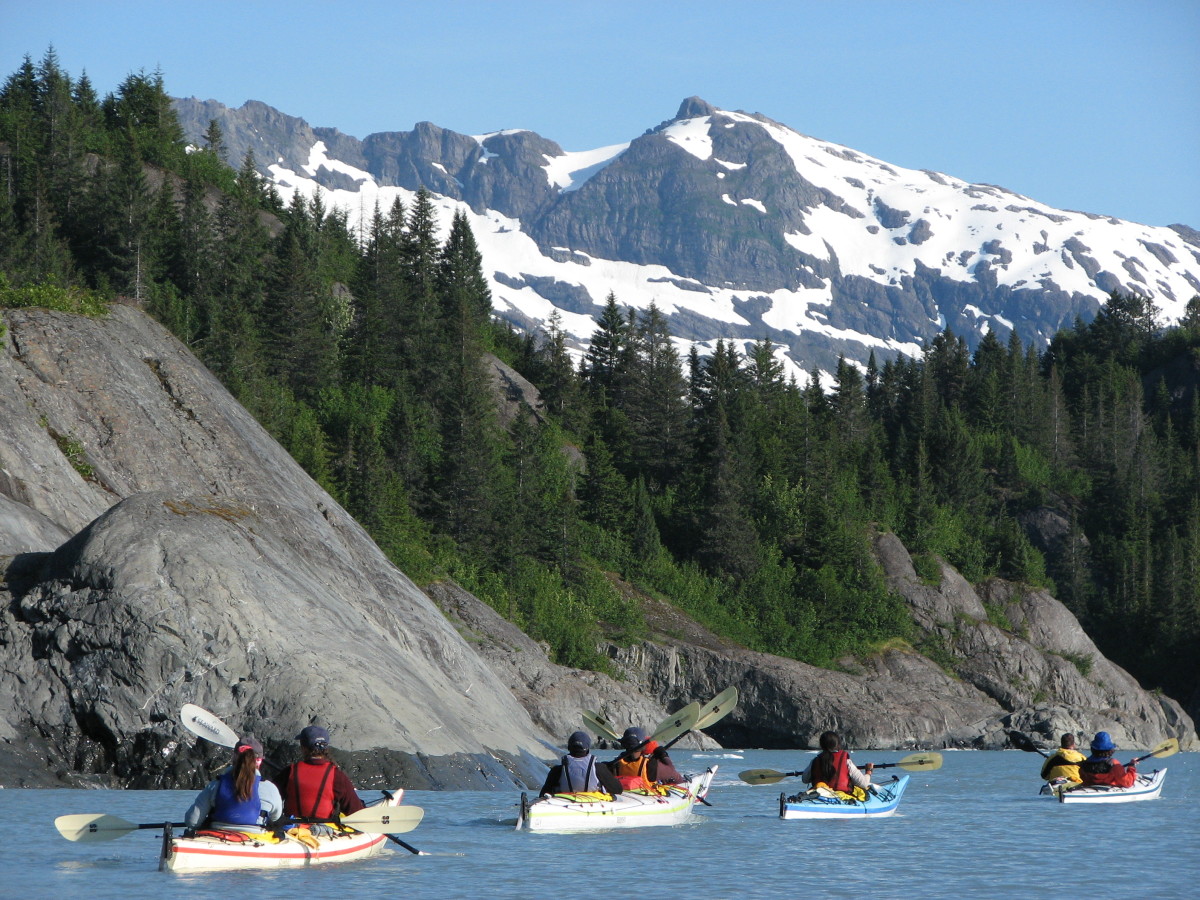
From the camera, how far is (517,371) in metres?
98.1

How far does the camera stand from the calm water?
56.1ft

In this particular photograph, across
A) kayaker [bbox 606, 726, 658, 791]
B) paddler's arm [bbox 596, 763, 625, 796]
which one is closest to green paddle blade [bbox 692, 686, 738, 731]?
kayaker [bbox 606, 726, 658, 791]

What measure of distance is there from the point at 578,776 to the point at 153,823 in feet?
23.5

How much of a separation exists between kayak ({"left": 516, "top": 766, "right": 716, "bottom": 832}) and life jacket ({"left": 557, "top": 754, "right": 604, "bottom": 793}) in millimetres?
220

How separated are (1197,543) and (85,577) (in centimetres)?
9680

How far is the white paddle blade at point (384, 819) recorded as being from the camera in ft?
63.4

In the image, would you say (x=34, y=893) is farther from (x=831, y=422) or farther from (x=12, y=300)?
(x=831, y=422)

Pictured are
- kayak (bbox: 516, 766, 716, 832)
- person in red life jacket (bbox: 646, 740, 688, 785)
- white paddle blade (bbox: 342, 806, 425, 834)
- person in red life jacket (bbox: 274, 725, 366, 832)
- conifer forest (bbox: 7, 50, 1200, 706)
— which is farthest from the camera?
conifer forest (bbox: 7, 50, 1200, 706)

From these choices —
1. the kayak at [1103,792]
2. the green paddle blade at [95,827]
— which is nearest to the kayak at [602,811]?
the green paddle blade at [95,827]

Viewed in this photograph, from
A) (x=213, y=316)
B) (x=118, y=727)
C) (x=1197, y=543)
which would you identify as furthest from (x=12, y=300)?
(x=1197, y=543)

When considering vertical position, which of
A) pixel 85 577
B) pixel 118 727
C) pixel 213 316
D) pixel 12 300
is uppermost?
pixel 213 316

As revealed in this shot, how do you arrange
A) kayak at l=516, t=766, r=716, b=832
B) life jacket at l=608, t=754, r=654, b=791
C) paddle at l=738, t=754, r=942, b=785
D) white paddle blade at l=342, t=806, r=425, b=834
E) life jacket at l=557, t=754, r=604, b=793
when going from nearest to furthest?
1. white paddle blade at l=342, t=806, r=425, b=834
2. kayak at l=516, t=766, r=716, b=832
3. life jacket at l=557, t=754, r=604, b=793
4. life jacket at l=608, t=754, r=654, b=791
5. paddle at l=738, t=754, r=942, b=785

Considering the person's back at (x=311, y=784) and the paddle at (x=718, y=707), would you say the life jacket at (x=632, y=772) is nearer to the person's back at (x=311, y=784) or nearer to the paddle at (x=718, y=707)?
the paddle at (x=718, y=707)

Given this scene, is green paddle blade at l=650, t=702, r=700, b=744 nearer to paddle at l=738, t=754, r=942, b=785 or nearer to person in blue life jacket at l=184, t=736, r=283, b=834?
paddle at l=738, t=754, r=942, b=785
